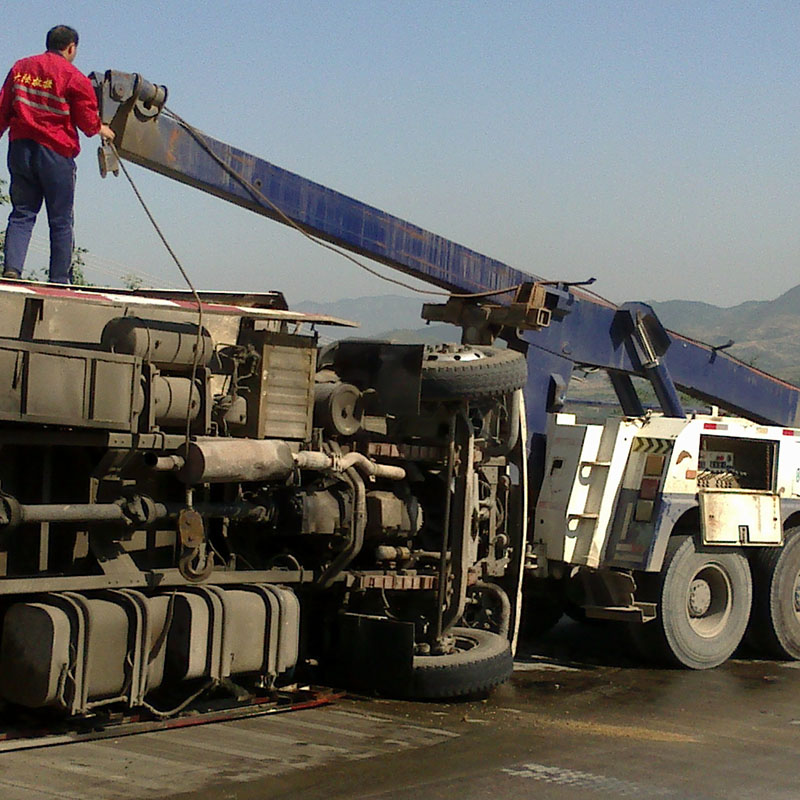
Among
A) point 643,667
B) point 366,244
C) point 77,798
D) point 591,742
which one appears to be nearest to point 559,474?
point 643,667

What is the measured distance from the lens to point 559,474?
11.7m

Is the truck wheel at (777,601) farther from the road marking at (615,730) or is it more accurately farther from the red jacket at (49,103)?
the red jacket at (49,103)

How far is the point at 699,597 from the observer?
11.9 meters

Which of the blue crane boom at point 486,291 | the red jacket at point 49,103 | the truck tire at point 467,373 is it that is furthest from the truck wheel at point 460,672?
the red jacket at point 49,103

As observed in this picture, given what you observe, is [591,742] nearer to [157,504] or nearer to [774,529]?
[157,504]

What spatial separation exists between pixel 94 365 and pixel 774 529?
22.3 ft

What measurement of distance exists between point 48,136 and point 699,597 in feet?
21.1

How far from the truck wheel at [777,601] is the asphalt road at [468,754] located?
2.02m

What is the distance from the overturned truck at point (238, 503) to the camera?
773cm

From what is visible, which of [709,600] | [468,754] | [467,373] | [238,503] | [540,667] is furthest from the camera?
[709,600]

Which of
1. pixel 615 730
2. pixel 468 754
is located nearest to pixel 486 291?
pixel 615 730

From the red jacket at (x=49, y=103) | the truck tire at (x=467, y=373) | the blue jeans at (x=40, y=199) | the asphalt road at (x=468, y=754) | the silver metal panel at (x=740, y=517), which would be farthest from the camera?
the silver metal panel at (x=740, y=517)

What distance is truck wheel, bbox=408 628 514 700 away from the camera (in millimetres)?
9281

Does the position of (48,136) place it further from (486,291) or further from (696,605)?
(696,605)
